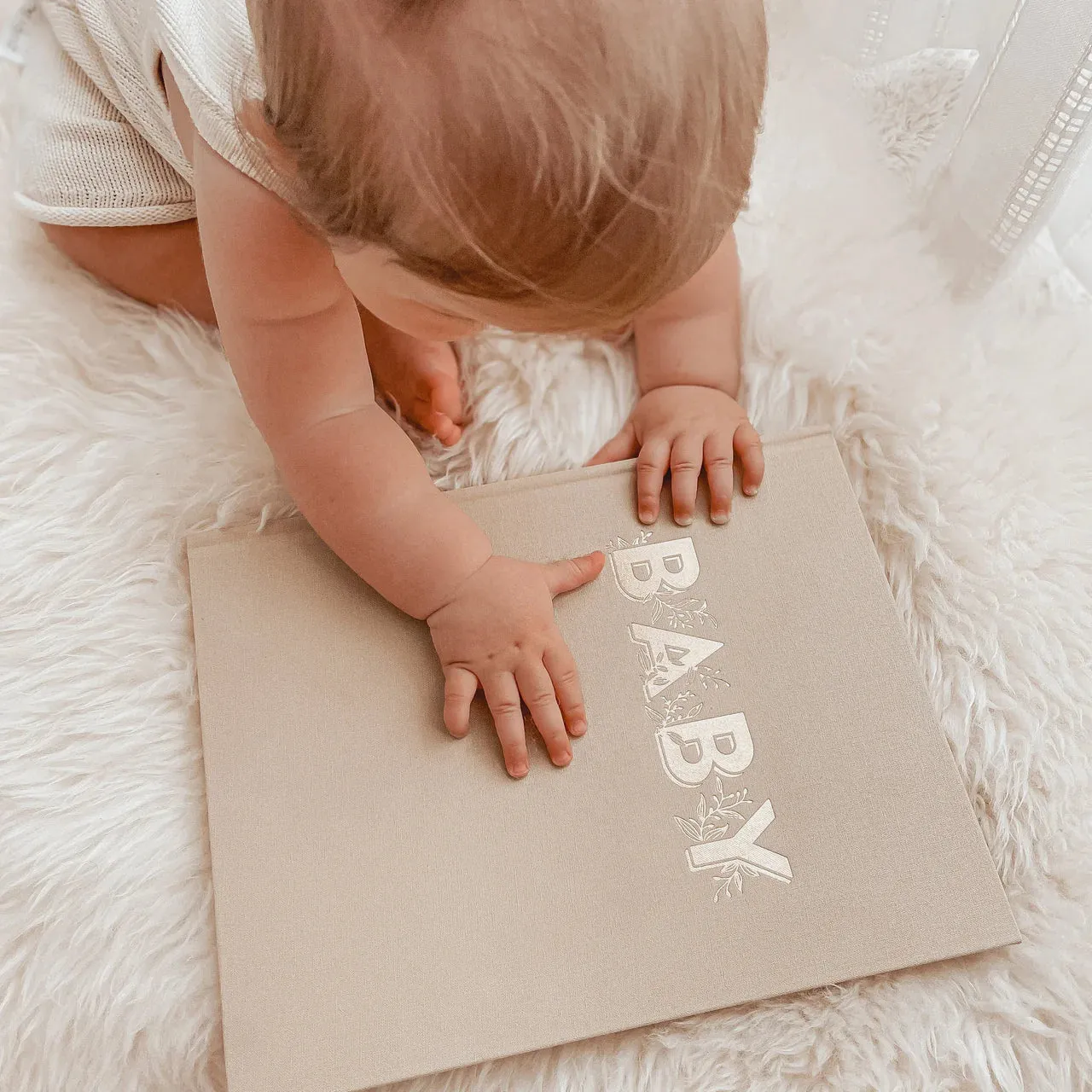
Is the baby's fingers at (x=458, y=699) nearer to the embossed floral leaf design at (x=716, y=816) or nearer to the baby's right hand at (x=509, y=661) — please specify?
the baby's right hand at (x=509, y=661)

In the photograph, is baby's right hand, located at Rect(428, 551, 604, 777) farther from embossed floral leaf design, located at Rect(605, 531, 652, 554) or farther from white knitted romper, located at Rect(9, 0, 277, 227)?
white knitted romper, located at Rect(9, 0, 277, 227)

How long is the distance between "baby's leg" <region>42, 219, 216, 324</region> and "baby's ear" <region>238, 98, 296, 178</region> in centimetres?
22

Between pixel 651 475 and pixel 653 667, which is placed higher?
pixel 651 475

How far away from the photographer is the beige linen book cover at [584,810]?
0.47 m

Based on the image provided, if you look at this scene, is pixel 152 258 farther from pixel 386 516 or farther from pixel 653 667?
pixel 653 667

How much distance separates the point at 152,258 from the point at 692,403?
358 millimetres

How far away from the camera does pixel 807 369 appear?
615 millimetres

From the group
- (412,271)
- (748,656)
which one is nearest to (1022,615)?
(748,656)

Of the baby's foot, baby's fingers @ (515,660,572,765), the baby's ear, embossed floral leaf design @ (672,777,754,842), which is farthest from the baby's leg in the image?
embossed floral leaf design @ (672,777,754,842)

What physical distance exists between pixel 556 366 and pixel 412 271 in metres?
0.27

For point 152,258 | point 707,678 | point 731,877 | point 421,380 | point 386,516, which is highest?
point 152,258

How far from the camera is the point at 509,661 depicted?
0.52 metres

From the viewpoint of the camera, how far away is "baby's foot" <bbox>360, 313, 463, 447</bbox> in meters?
0.60

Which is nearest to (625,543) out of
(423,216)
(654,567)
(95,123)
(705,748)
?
(654,567)
